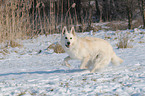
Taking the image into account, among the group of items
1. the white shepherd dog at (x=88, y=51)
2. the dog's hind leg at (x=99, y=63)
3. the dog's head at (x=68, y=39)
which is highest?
the dog's head at (x=68, y=39)

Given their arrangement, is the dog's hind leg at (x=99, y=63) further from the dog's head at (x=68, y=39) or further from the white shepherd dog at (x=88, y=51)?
the dog's head at (x=68, y=39)

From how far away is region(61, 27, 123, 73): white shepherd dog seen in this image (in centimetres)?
445

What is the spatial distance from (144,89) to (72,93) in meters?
1.05

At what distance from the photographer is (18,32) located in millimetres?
9797

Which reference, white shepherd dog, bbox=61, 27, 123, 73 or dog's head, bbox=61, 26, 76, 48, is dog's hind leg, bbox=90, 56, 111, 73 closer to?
white shepherd dog, bbox=61, 27, 123, 73

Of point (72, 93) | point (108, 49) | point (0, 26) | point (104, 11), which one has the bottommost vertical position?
point (72, 93)

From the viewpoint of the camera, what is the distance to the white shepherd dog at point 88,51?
4.45 metres

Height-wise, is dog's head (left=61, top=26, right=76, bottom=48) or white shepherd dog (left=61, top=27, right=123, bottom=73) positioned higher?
dog's head (left=61, top=26, right=76, bottom=48)

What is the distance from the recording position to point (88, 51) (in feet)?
14.8

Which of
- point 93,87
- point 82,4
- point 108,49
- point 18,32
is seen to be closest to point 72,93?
point 93,87

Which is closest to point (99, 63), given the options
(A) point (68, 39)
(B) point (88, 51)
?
(B) point (88, 51)

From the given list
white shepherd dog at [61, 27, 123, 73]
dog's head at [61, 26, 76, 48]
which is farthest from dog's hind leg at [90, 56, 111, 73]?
dog's head at [61, 26, 76, 48]

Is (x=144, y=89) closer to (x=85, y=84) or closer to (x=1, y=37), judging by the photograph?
(x=85, y=84)

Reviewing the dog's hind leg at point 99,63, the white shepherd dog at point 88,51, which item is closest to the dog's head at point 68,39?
the white shepherd dog at point 88,51
